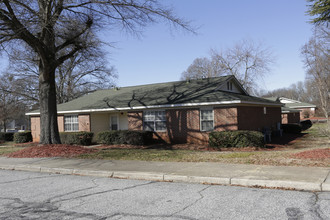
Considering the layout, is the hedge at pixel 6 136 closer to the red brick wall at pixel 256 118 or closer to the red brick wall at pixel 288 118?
the red brick wall at pixel 256 118

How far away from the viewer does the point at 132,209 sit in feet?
18.2

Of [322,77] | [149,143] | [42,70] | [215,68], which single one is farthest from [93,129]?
[215,68]

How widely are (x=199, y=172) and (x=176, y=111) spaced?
1128cm

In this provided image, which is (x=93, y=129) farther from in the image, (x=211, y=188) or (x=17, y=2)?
(x=211, y=188)

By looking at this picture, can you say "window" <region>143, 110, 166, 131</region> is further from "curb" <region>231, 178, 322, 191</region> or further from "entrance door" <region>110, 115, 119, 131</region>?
"curb" <region>231, 178, 322, 191</region>

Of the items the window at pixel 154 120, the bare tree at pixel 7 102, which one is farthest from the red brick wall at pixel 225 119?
the bare tree at pixel 7 102

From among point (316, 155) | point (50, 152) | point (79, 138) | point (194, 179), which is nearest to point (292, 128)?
point (316, 155)

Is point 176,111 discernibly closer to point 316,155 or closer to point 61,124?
point 316,155

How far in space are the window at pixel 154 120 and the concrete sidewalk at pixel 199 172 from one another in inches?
358

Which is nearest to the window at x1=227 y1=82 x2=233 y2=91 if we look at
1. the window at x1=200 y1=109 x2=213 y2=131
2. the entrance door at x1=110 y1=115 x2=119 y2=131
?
the window at x1=200 y1=109 x2=213 y2=131

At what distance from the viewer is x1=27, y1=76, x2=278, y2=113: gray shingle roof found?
1883 centimetres

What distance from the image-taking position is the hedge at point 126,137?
19203mm

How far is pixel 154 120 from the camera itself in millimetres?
20609

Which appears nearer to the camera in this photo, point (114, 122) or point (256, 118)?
point (256, 118)
